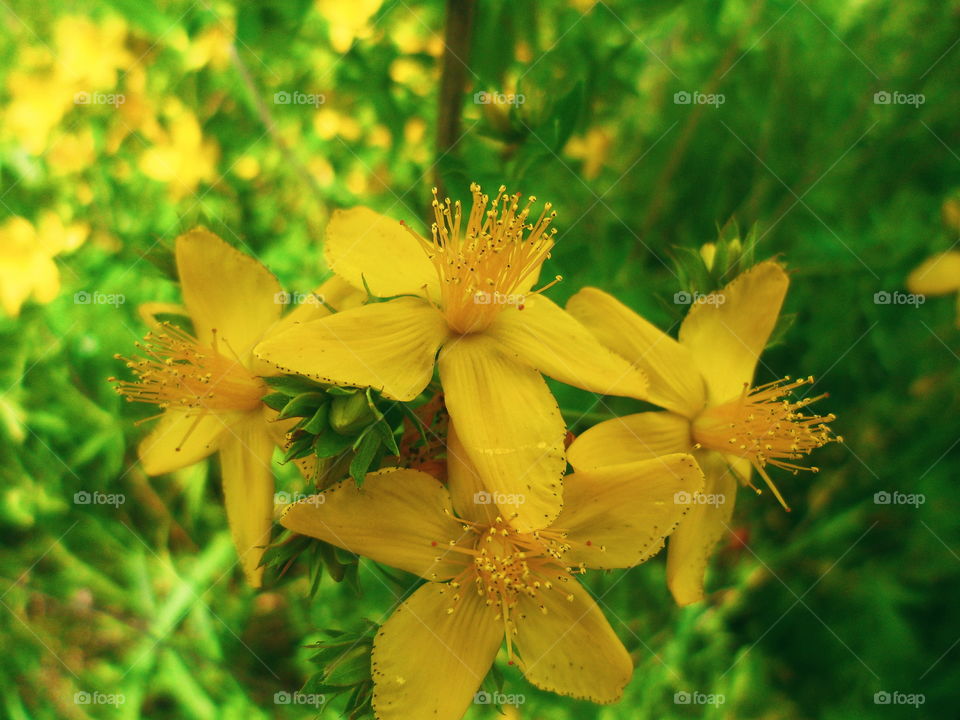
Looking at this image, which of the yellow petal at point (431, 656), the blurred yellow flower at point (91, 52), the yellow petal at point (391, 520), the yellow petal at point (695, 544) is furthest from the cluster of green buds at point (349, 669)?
the blurred yellow flower at point (91, 52)

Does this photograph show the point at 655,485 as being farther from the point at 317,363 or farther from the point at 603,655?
the point at 317,363

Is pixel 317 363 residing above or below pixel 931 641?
above

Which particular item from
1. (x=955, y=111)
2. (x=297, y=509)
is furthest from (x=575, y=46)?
(x=955, y=111)

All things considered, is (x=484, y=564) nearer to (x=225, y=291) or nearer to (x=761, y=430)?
(x=761, y=430)

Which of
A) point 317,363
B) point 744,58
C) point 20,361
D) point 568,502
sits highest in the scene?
point 744,58

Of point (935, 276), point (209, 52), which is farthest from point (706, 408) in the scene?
point (209, 52)

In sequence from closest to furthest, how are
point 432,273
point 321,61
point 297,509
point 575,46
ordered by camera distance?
point 297,509 < point 432,273 < point 575,46 < point 321,61

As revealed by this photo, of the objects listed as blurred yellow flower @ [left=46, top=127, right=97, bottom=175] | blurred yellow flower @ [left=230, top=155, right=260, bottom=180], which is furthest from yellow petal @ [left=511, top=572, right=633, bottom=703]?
blurred yellow flower @ [left=46, top=127, right=97, bottom=175]

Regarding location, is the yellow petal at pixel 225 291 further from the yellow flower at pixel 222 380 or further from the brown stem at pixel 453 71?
the brown stem at pixel 453 71
